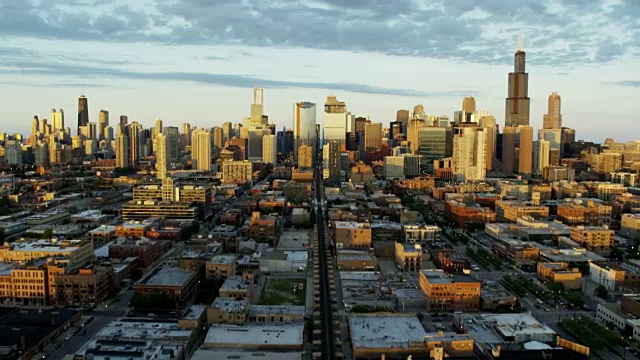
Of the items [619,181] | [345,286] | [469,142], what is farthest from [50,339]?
[619,181]

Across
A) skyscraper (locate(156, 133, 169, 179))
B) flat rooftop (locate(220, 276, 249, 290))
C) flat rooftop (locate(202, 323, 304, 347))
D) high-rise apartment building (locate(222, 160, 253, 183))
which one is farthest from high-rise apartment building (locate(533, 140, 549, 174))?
flat rooftop (locate(202, 323, 304, 347))

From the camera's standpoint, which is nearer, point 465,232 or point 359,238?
point 359,238

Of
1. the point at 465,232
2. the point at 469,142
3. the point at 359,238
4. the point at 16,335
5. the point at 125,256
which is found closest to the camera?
the point at 16,335

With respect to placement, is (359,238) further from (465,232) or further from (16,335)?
(16,335)

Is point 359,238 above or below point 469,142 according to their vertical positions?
below

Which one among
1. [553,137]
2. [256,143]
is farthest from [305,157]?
[553,137]

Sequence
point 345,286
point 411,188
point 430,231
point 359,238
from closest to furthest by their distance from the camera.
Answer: point 345,286 → point 359,238 → point 430,231 → point 411,188

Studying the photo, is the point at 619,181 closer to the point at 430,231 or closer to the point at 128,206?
the point at 430,231
